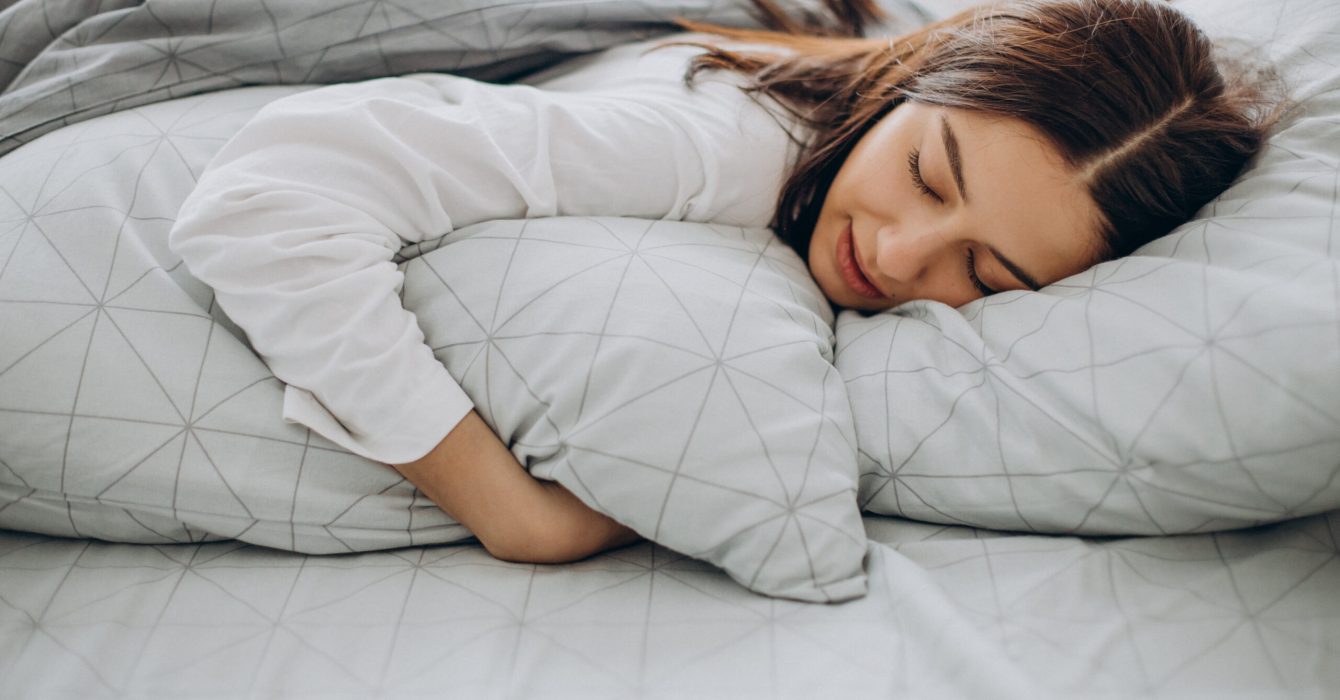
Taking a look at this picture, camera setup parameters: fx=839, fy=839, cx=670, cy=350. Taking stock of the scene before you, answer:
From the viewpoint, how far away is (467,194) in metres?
0.72

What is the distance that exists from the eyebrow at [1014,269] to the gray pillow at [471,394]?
0.19 m

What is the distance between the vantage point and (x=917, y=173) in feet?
2.53

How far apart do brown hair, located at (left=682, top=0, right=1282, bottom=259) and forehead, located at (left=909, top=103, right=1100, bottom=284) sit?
0.04 feet

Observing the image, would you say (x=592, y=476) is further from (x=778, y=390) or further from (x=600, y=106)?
(x=600, y=106)

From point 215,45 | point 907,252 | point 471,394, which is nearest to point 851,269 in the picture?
point 907,252

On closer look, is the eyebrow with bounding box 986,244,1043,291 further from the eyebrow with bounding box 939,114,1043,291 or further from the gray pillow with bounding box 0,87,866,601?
the gray pillow with bounding box 0,87,866,601

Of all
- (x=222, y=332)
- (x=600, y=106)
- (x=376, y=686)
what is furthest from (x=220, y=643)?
(x=600, y=106)

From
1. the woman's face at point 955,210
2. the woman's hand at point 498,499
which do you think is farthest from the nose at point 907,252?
the woman's hand at point 498,499

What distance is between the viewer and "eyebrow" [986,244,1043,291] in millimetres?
739

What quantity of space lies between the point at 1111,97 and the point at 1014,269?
170mm

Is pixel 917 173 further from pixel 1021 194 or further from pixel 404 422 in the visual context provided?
pixel 404 422

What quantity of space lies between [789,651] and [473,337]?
0.33 meters

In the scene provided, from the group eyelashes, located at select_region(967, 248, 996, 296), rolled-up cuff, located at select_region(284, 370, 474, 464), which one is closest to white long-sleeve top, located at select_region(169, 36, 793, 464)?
rolled-up cuff, located at select_region(284, 370, 474, 464)

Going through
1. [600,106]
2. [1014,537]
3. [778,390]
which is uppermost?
[600,106]
